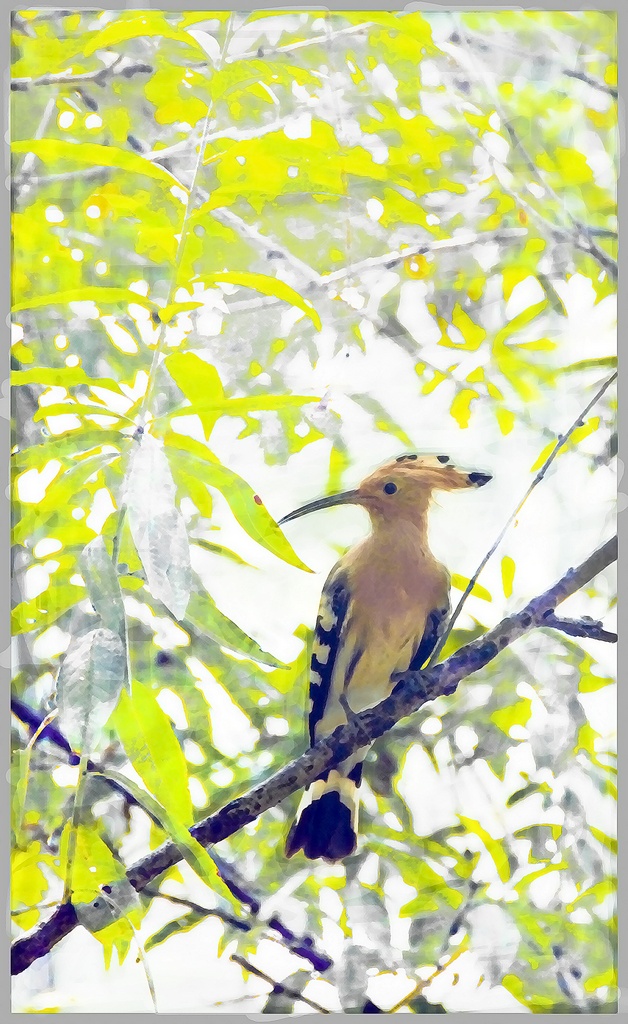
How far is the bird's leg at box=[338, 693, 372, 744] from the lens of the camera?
0.96m

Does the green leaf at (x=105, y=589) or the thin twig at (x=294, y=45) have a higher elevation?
the thin twig at (x=294, y=45)

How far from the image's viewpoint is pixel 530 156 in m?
0.99

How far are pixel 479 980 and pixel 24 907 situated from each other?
2.10ft

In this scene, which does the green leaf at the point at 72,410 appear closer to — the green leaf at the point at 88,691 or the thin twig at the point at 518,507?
the green leaf at the point at 88,691

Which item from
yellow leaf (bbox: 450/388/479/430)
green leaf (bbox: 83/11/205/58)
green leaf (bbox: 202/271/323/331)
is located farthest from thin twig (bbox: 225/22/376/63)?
yellow leaf (bbox: 450/388/479/430)

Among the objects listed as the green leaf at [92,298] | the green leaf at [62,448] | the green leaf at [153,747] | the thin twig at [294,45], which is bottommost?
the green leaf at [153,747]

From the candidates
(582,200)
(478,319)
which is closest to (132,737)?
(478,319)

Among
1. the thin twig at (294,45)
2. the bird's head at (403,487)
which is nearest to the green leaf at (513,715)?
the bird's head at (403,487)

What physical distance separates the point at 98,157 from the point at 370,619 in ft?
2.48

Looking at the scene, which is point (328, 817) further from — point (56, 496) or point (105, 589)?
point (56, 496)

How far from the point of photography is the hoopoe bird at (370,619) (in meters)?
0.96

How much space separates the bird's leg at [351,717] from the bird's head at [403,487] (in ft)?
0.85

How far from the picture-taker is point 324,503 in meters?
0.97

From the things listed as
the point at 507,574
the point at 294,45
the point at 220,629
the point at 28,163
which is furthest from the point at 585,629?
the point at 28,163
